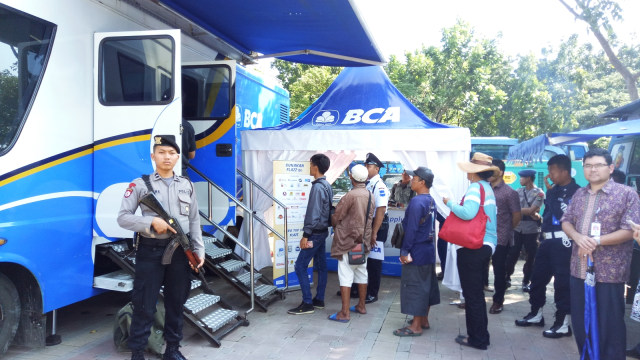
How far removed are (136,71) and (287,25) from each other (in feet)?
7.08

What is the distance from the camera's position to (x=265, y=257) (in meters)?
6.95

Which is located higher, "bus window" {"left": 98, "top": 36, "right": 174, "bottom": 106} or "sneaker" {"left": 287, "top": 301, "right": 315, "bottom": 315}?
"bus window" {"left": 98, "top": 36, "right": 174, "bottom": 106}

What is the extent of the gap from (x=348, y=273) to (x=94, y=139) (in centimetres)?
285

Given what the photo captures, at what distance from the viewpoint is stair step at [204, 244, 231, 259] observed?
498 centimetres

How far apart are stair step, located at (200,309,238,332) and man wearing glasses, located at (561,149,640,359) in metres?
3.10

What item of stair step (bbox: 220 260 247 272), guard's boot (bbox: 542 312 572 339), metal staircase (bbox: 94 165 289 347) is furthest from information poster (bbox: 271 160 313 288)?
guard's boot (bbox: 542 312 572 339)

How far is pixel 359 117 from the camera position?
6.37 m

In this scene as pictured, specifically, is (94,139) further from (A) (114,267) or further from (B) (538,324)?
(B) (538,324)

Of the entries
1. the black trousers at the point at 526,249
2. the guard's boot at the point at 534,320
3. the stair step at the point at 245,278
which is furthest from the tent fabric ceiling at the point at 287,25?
the guard's boot at the point at 534,320

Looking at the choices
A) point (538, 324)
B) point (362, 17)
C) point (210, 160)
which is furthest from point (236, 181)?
point (538, 324)

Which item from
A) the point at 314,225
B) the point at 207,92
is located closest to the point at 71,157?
the point at 207,92

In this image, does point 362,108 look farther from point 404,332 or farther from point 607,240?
point 607,240

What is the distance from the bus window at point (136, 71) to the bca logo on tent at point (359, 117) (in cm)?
272

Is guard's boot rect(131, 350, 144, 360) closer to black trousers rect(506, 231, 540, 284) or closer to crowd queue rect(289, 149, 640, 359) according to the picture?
crowd queue rect(289, 149, 640, 359)
